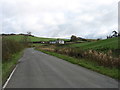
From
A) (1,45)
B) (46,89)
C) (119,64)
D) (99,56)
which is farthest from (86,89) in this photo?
(1,45)

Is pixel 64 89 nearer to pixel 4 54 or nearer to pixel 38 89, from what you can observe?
pixel 38 89

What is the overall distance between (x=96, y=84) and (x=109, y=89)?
927 millimetres

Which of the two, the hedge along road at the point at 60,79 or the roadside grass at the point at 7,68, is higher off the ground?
the hedge along road at the point at 60,79

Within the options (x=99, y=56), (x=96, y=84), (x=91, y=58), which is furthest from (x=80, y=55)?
(x=96, y=84)

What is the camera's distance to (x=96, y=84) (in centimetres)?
820

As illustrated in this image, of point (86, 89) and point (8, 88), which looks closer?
point (86, 89)

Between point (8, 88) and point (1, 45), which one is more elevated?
point (1, 45)

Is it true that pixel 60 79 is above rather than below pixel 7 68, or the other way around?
above

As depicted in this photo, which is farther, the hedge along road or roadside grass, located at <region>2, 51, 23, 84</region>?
roadside grass, located at <region>2, 51, 23, 84</region>

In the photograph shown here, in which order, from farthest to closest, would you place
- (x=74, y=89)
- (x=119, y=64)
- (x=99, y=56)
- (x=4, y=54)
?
(x=4, y=54), (x=99, y=56), (x=119, y=64), (x=74, y=89)

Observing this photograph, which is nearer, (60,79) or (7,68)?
(60,79)

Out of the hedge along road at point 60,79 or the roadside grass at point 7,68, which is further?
the roadside grass at point 7,68

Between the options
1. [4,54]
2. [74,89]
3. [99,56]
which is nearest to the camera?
[74,89]

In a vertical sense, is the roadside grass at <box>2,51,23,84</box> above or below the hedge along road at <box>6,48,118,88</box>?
below
